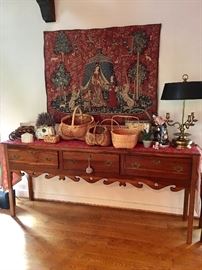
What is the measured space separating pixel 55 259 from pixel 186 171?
126 centimetres

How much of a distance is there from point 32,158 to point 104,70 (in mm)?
1113

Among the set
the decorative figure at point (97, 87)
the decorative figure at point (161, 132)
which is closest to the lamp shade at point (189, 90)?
the decorative figure at point (161, 132)

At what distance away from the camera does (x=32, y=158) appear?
2459 millimetres

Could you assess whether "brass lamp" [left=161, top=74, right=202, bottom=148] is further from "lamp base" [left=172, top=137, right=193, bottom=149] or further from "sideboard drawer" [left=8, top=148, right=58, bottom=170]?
"sideboard drawer" [left=8, top=148, right=58, bottom=170]

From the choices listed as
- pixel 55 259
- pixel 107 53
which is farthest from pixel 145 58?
pixel 55 259

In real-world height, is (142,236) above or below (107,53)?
below

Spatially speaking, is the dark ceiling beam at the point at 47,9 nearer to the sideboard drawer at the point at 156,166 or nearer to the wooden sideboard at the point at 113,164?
the wooden sideboard at the point at 113,164

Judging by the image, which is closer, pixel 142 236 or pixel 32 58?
pixel 142 236

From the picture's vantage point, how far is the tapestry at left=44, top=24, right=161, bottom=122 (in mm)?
2420

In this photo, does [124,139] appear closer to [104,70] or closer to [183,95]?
[183,95]

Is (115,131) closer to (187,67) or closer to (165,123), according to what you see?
(165,123)

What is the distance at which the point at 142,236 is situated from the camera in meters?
2.29

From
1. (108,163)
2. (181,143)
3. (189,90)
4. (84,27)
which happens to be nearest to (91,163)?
(108,163)

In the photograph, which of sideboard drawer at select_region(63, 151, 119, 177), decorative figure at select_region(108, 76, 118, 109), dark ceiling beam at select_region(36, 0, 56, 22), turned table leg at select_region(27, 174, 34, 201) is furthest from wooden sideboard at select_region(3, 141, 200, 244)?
dark ceiling beam at select_region(36, 0, 56, 22)
